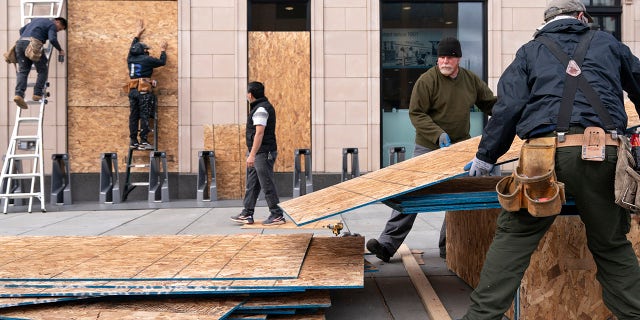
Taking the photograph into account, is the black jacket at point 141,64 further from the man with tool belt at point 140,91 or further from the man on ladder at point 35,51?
the man on ladder at point 35,51

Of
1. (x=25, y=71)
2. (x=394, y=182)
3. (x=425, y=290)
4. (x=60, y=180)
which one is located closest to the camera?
(x=394, y=182)

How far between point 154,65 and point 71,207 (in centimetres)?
366

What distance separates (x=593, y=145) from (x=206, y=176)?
10.5 m

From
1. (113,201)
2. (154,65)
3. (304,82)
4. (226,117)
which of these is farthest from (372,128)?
(113,201)

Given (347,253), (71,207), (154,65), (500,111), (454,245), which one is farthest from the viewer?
(154,65)

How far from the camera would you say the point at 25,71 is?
38.3ft

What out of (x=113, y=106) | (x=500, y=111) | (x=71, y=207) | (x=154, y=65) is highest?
(x=154, y=65)

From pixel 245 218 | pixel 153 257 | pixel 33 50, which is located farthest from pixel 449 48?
pixel 33 50

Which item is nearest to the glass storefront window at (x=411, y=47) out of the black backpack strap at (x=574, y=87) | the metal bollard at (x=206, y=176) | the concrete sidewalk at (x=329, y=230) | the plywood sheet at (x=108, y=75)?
the concrete sidewalk at (x=329, y=230)

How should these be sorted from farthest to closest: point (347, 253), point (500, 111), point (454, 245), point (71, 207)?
point (71, 207)
point (454, 245)
point (347, 253)
point (500, 111)

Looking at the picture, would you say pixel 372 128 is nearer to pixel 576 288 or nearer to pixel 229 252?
pixel 229 252

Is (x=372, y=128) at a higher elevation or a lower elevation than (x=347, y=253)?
higher

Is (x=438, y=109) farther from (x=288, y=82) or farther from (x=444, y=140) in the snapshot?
(x=288, y=82)

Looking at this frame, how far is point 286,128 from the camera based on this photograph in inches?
520
